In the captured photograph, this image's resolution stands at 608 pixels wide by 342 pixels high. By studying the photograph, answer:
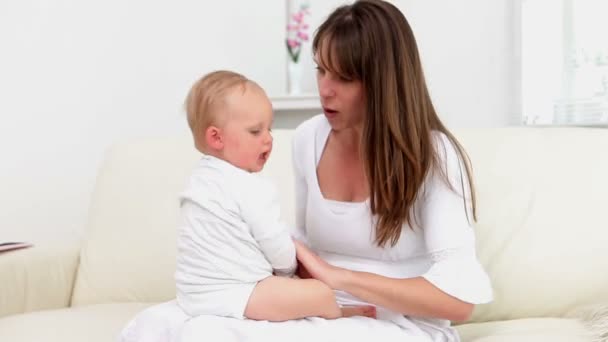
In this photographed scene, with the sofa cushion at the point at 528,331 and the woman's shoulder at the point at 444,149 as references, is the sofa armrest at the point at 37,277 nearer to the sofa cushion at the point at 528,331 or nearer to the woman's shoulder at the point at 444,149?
the sofa cushion at the point at 528,331

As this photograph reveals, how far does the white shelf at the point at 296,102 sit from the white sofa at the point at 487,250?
23.8 inches

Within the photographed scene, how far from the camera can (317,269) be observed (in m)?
1.53

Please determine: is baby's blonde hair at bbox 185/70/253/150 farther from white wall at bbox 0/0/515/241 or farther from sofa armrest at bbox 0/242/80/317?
white wall at bbox 0/0/515/241

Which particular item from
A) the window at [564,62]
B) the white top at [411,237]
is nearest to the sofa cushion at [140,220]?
the white top at [411,237]

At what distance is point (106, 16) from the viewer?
9.57 feet

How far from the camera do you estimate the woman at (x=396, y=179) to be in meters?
1.53

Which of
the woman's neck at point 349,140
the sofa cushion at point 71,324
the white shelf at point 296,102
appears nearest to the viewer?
the woman's neck at point 349,140

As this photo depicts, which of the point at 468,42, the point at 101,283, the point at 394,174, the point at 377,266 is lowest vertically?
the point at 101,283

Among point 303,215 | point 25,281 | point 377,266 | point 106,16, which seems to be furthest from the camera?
point 106,16

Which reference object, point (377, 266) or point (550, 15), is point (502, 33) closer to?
point (550, 15)

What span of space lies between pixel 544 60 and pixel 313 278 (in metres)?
1.50

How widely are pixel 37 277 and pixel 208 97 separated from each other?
3.36ft

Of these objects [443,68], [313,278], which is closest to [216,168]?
[313,278]

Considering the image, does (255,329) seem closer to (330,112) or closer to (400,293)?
(400,293)
